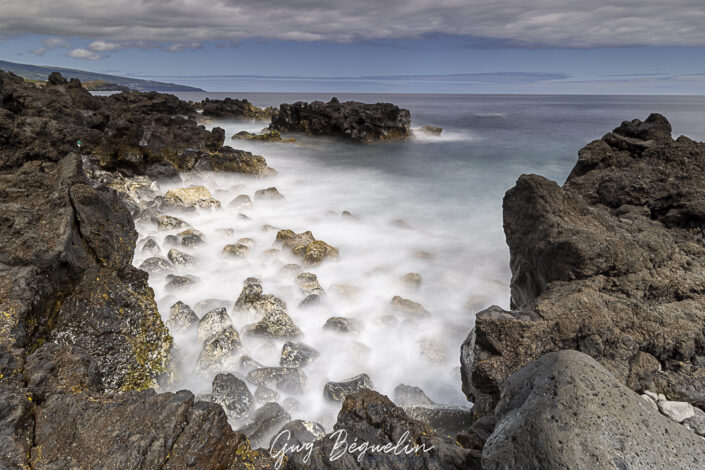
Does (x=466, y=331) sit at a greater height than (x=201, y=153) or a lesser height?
lesser

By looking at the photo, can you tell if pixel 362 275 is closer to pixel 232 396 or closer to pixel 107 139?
pixel 232 396

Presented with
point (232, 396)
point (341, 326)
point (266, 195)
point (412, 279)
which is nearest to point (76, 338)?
point (232, 396)

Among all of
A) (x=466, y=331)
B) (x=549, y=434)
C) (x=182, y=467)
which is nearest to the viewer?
(x=549, y=434)

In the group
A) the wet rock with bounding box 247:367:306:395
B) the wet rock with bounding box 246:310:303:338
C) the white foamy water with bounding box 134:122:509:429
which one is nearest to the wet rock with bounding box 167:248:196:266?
the white foamy water with bounding box 134:122:509:429

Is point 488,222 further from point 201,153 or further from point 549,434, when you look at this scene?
point 549,434

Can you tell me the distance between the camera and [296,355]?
5.09m

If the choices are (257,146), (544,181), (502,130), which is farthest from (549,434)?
(502,130)

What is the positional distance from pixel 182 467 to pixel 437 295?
571 cm

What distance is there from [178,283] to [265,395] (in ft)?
10.3

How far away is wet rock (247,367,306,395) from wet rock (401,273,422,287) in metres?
3.50

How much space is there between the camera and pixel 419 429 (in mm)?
2760

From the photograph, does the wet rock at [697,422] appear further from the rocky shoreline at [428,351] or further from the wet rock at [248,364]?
the wet rock at [248,364]

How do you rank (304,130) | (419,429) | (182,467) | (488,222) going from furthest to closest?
(304,130)
(488,222)
(419,429)
(182,467)

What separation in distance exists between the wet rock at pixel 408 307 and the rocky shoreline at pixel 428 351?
0.03m
